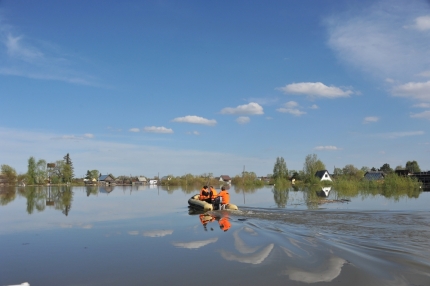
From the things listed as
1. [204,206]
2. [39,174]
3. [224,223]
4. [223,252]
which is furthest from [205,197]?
[39,174]

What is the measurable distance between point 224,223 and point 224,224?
329mm

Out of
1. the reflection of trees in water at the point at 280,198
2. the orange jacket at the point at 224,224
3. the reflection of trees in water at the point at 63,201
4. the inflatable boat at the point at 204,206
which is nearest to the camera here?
the orange jacket at the point at 224,224

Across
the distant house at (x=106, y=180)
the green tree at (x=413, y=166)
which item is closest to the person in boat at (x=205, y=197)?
the distant house at (x=106, y=180)

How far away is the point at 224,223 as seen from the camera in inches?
675

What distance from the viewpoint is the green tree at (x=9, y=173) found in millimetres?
87125

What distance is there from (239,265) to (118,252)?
4.07 m

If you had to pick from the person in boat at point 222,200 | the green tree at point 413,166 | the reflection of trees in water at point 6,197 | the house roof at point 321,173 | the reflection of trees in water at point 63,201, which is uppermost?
the green tree at point 413,166

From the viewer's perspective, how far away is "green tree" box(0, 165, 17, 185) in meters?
87.1

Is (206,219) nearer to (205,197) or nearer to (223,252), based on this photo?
(205,197)

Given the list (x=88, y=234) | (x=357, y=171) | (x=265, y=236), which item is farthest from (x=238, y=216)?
(x=357, y=171)

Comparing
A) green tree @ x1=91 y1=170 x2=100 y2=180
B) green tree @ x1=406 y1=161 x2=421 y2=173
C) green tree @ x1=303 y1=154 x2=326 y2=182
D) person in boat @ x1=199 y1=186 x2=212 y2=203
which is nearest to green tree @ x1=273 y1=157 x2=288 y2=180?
green tree @ x1=303 y1=154 x2=326 y2=182

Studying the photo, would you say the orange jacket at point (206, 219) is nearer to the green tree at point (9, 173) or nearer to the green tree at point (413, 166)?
the green tree at point (9, 173)

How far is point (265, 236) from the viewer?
1323 cm

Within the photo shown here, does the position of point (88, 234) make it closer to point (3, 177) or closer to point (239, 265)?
point (239, 265)
